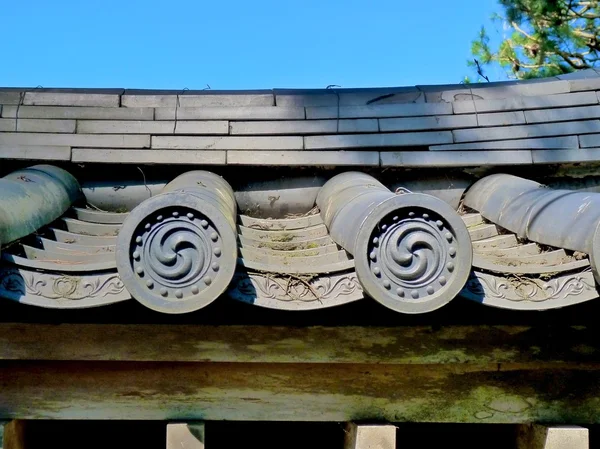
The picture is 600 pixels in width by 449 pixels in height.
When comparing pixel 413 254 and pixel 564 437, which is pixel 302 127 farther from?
pixel 564 437

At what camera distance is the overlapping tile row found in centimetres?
310

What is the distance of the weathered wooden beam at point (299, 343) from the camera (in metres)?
2.29

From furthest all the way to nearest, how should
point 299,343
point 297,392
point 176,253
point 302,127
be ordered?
point 302,127
point 297,392
point 299,343
point 176,253

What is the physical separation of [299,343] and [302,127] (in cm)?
118

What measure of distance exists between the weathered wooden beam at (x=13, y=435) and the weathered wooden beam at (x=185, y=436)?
506mm

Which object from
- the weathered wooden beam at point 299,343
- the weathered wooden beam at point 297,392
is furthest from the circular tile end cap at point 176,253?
the weathered wooden beam at point 297,392

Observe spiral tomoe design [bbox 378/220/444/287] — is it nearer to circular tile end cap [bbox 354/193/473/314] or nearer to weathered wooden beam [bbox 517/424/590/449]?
circular tile end cap [bbox 354/193/473/314]

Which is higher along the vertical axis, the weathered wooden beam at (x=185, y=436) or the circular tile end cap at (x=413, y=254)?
the circular tile end cap at (x=413, y=254)

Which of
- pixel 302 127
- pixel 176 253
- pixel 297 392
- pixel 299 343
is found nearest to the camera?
pixel 176 253

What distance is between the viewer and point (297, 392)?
2.42m

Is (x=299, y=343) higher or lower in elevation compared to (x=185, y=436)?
higher

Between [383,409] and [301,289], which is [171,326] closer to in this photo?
[301,289]

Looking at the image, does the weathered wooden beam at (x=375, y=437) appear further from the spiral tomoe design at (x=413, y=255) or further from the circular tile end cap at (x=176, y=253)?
the circular tile end cap at (x=176, y=253)

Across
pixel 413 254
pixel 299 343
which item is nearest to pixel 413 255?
pixel 413 254
